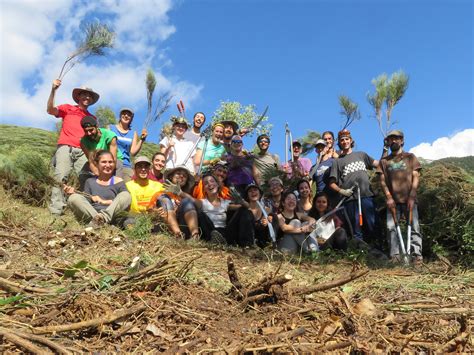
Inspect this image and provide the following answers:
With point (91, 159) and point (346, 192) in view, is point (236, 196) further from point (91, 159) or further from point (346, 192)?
point (91, 159)

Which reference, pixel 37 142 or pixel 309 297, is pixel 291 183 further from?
pixel 37 142

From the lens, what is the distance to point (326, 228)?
227 inches

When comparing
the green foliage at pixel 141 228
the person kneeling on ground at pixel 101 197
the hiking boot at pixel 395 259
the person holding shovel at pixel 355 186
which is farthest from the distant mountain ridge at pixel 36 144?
the green foliage at pixel 141 228

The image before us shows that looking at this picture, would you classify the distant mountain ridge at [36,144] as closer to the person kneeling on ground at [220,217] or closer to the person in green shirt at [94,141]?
the person in green shirt at [94,141]

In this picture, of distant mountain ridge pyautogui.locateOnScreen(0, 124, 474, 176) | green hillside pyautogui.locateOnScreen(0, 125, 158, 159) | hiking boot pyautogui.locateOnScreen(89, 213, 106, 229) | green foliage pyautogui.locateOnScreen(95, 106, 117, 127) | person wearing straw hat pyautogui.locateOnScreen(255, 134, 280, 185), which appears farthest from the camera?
green foliage pyautogui.locateOnScreen(95, 106, 117, 127)

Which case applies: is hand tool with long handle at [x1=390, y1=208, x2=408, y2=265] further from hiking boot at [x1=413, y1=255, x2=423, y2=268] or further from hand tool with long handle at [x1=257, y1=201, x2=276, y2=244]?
hand tool with long handle at [x1=257, y1=201, x2=276, y2=244]

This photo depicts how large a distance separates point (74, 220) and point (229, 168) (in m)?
2.18

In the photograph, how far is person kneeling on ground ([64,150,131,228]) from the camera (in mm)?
4961

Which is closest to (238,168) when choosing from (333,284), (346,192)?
(346,192)

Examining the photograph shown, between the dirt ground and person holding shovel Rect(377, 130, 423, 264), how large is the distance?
7.64 feet

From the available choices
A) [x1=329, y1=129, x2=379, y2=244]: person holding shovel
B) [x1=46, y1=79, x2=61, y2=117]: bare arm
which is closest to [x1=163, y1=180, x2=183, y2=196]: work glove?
[x1=46, y1=79, x2=61, y2=117]: bare arm

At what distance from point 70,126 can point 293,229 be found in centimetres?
330

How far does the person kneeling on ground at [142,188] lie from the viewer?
5.33 metres

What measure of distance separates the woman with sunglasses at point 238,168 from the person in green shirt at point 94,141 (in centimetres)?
154
